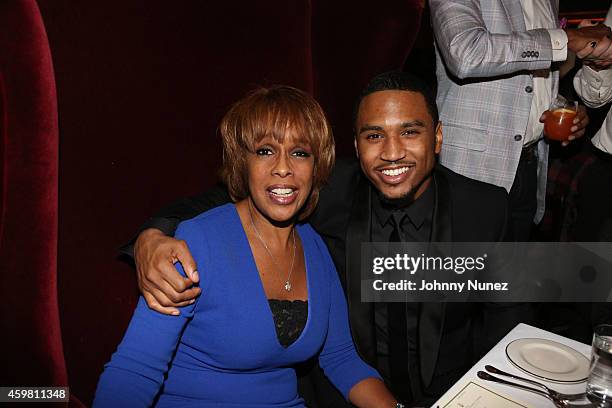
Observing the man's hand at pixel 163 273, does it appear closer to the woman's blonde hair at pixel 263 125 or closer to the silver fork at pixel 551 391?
the woman's blonde hair at pixel 263 125

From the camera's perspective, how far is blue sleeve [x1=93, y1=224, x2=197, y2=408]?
115cm

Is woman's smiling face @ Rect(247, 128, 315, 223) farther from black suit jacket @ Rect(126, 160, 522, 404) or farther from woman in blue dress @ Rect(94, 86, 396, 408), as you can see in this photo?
black suit jacket @ Rect(126, 160, 522, 404)

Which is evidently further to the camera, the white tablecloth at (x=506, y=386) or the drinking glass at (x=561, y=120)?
the drinking glass at (x=561, y=120)

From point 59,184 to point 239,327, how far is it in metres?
0.57

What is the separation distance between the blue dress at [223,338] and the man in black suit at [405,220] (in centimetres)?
14

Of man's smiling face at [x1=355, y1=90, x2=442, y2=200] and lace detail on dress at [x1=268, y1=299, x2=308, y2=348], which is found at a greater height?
man's smiling face at [x1=355, y1=90, x2=442, y2=200]

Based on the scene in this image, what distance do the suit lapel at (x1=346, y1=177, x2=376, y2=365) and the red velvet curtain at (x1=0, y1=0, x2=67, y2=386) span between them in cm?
83

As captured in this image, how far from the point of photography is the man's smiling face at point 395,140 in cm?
154

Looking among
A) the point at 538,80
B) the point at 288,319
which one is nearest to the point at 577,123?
the point at 538,80

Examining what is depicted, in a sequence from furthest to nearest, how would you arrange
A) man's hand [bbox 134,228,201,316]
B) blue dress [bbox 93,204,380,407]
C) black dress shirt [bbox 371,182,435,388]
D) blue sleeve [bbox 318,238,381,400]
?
black dress shirt [bbox 371,182,435,388]
blue sleeve [bbox 318,238,381,400]
blue dress [bbox 93,204,380,407]
man's hand [bbox 134,228,201,316]

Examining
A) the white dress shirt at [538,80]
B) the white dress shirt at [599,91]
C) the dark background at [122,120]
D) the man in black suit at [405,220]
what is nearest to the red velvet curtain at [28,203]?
the dark background at [122,120]

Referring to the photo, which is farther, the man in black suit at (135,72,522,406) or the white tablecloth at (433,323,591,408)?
the man in black suit at (135,72,522,406)

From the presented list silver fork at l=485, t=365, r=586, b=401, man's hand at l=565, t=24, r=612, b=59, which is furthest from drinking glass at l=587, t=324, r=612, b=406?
man's hand at l=565, t=24, r=612, b=59

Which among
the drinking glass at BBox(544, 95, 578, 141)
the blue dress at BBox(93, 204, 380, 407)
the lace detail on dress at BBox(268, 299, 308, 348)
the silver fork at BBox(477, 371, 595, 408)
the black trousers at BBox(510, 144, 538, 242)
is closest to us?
the silver fork at BBox(477, 371, 595, 408)
